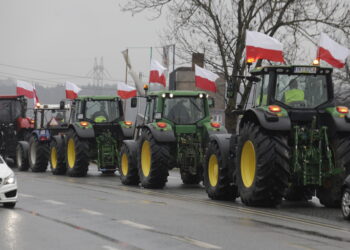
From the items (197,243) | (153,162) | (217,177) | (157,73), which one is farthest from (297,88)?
(157,73)

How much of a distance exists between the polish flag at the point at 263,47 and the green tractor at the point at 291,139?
378 cm

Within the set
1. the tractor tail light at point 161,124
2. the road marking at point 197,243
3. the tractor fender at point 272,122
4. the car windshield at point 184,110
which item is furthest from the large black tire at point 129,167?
the road marking at point 197,243

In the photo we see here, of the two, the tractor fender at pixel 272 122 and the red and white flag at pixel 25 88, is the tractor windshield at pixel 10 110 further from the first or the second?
the tractor fender at pixel 272 122

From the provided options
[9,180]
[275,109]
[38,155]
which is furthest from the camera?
[38,155]

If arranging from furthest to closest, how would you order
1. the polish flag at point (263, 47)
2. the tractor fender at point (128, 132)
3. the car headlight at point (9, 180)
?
the tractor fender at point (128, 132) < the polish flag at point (263, 47) < the car headlight at point (9, 180)

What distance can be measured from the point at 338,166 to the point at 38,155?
693 inches

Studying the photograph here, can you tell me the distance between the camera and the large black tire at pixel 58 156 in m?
28.8

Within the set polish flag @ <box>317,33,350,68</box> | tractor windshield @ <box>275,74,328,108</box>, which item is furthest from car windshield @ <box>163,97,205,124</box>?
tractor windshield @ <box>275,74,328,108</box>

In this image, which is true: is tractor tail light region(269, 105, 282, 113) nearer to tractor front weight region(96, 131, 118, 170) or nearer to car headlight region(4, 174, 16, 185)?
car headlight region(4, 174, 16, 185)

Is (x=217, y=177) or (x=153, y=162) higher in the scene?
(x=153, y=162)

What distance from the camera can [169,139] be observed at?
21297 mm

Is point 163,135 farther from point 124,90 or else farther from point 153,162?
point 124,90

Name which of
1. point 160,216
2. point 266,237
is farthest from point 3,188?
point 266,237

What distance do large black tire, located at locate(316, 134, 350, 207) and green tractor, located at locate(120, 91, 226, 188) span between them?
5.91m
